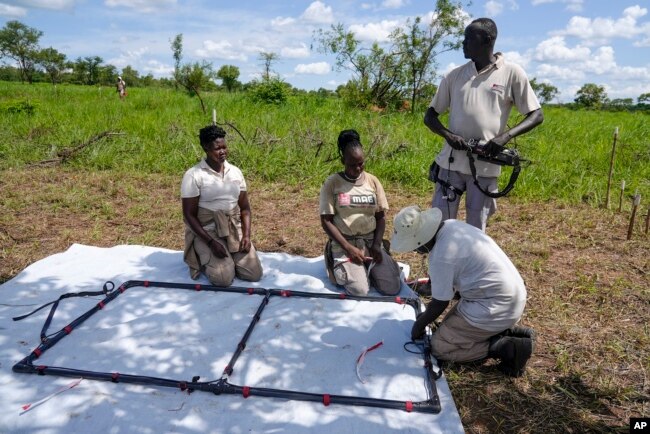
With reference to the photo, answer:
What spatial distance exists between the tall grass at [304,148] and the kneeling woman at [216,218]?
2.63 metres

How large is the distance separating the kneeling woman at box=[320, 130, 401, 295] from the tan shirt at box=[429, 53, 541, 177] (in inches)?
24.7

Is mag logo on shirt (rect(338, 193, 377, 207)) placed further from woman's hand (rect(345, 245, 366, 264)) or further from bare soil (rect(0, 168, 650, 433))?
bare soil (rect(0, 168, 650, 433))

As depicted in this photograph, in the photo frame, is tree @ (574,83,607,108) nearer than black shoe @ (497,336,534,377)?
No

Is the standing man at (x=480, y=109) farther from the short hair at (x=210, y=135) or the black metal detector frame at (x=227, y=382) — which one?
the short hair at (x=210, y=135)

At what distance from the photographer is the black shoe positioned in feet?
7.17

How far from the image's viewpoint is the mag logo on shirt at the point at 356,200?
10.1 feet

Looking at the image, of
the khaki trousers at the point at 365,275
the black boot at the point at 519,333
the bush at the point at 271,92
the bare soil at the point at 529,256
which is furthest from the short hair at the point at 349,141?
the bush at the point at 271,92

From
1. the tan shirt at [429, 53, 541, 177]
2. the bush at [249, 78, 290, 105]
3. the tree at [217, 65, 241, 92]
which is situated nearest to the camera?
the tan shirt at [429, 53, 541, 177]

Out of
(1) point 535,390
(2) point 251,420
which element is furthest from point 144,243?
(1) point 535,390

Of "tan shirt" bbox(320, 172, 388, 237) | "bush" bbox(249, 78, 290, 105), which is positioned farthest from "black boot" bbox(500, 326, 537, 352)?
"bush" bbox(249, 78, 290, 105)

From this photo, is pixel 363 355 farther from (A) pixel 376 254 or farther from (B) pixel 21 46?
(B) pixel 21 46

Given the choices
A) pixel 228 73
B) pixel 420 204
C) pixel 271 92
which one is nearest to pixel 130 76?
pixel 228 73

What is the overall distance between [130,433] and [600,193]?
5.51 m

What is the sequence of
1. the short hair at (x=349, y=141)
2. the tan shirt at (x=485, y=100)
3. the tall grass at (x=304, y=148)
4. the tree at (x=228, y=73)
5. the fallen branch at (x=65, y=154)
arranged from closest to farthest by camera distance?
the tan shirt at (x=485, y=100) < the short hair at (x=349, y=141) < the tall grass at (x=304, y=148) < the fallen branch at (x=65, y=154) < the tree at (x=228, y=73)
